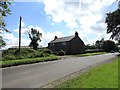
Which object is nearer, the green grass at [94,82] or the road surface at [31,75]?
the green grass at [94,82]

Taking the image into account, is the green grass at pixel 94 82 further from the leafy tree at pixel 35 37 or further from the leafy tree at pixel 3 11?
the leafy tree at pixel 35 37

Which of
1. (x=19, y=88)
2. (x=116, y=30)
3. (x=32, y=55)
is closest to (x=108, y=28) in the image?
(x=116, y=30)

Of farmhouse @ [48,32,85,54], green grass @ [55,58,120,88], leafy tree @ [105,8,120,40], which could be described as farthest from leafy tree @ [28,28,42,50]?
green grass @ [55,58,120,88]

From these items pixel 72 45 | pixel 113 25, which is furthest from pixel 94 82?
pixel 72 45

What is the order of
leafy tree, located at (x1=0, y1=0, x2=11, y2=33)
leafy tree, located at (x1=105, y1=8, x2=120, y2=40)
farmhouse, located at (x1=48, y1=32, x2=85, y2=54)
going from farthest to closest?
farmhouse, located at (x1=48, y1=32, x2=85, y2=54) < leafy tree, located at (x1=105, y1=8, x2=120, y2=40) < leafy tree, located at (x1=0, y1=0, x2=11, y2=33)

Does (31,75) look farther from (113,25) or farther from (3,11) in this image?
(113,25)

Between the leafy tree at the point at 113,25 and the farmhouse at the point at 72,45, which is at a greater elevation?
the leafy tree at the point at 113,25

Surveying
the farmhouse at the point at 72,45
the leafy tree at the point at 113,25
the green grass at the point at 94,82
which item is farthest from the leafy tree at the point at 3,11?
the farmhouse at the point at 72,45

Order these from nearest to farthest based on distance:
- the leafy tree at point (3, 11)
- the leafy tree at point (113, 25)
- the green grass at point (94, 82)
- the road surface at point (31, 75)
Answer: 1. the leafy tree at point (3, 11)
2. the green grass at point (94, 82)
3. the road surface at point (31, 75)
4. the leafy tree at point (113, 25)

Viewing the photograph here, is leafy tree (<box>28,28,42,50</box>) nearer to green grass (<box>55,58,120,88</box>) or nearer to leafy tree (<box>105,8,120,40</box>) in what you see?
leafy tree (<box>105,8,120,40</box>)

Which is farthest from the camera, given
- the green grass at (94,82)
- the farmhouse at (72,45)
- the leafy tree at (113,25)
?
the farmhouse at (72,45)

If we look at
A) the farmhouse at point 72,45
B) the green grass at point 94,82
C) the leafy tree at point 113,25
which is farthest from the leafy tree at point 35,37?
the green grass at point 94,82

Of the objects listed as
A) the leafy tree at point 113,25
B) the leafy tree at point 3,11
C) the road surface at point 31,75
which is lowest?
the road surface at point 31,75

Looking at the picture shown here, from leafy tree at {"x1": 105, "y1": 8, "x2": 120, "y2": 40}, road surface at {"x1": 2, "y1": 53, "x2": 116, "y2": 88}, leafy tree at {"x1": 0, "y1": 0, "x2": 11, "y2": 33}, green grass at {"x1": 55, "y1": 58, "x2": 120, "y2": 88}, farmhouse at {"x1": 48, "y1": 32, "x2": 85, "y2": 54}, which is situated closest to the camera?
leafy tree at {"x1": 0, "y1": 0, "x2": 11, "y2": 33}
